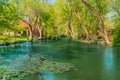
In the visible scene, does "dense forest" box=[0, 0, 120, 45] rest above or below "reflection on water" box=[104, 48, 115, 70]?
above

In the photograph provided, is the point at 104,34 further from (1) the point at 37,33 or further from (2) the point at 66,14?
(1) the point at 37,33

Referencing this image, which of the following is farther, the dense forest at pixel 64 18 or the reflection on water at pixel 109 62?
the dense forest at pixel 64 18

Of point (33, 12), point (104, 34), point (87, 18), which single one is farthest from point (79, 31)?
point (104, 34)

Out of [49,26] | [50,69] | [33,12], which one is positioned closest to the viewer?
[50,69]

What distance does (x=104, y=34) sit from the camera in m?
57.1

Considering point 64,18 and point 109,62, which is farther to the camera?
point 64,18

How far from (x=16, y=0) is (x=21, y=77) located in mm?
62628

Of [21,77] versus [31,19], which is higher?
[31,19]

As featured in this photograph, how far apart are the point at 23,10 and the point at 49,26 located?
2048 centimetres

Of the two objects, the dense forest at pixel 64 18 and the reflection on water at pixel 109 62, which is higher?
the dense forest at pixel 64 18

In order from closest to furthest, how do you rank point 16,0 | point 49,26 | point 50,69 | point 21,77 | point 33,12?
1. point 21,77
2. point 50,69
3. point 16,0
4. point 33,12
5. point 49,26

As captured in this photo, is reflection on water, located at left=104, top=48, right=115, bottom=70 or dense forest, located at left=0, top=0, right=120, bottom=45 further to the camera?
dense forest, located at left=0, top=0, right=120, bottom=45

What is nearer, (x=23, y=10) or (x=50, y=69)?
(x=50, y=69)

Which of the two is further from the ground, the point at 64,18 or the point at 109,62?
the point at 64,18
